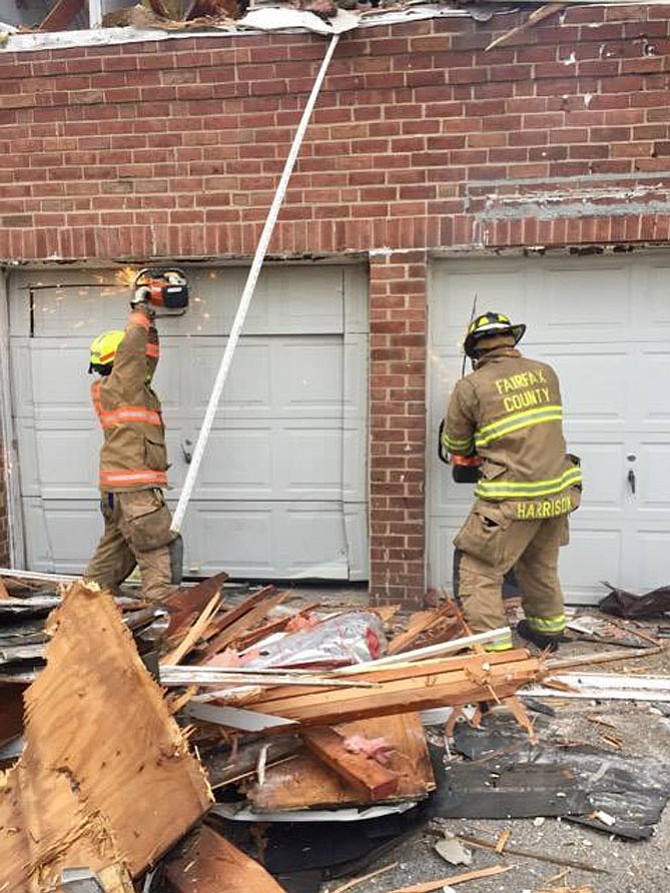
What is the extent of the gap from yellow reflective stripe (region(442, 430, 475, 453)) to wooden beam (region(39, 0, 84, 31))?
12.6 feet

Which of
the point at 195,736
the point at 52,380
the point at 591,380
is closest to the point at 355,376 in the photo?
the point at 591,380

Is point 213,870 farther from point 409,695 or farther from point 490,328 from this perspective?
point 490,328

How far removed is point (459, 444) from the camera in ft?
13.5

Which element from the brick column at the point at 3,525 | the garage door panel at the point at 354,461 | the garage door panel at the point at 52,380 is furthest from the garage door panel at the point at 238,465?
the brick column at the point at 3,525

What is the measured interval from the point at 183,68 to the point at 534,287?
8.85 feet

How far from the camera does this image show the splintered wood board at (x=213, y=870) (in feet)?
7.14

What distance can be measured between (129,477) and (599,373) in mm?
3132

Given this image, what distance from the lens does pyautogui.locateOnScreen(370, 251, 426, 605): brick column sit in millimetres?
4672

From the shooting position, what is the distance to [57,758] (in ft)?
7.05

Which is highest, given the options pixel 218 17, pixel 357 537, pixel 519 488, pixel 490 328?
pixel 218 17

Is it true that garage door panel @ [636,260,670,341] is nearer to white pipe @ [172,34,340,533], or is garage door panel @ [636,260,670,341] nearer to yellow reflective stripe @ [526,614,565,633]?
yellow reflective stripe @ [526,614,565,633]

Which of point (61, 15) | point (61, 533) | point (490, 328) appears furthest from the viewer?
point (61, 533)

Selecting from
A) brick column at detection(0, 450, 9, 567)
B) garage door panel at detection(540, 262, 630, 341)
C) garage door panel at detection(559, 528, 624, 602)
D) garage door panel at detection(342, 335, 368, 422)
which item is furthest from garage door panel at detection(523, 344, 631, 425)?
brick column at detection(0, 450, 9, 567)

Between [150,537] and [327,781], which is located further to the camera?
[150,537]
